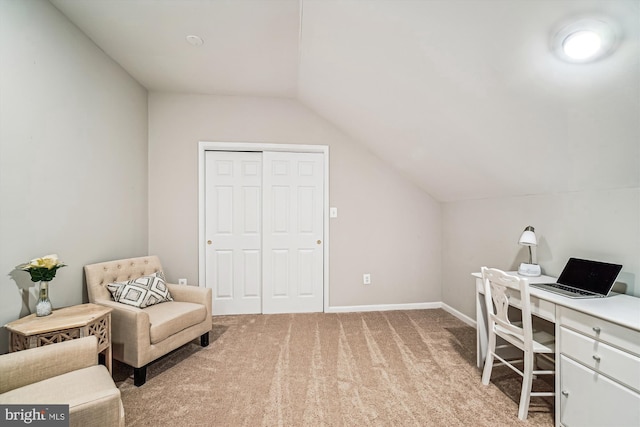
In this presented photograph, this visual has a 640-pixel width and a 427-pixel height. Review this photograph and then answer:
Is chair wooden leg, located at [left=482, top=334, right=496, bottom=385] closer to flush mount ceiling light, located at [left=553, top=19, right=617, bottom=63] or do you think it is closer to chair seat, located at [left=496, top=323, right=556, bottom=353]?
chair seat, located at [left=496, top=323, right=556, bottom=353]

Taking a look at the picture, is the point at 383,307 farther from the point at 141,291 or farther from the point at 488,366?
the point at 141,291

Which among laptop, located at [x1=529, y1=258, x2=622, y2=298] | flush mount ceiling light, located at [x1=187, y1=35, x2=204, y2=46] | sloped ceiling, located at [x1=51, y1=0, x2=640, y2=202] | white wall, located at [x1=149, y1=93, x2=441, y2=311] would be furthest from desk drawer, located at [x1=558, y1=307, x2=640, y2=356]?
flush mount ceiling light, located at [x1=187, y1=35, x2=204, y2=46]

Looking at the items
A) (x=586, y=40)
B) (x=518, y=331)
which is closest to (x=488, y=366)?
(x=518, y=331)

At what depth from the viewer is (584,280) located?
175 centimetres

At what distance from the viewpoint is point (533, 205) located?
229 centimetres

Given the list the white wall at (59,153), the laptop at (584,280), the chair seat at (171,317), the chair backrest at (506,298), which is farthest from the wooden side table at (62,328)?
the laptop at (584,280)

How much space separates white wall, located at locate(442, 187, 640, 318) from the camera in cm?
167

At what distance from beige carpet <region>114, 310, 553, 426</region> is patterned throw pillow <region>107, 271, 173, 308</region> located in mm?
493

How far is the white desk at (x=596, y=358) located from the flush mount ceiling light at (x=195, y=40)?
118 inches

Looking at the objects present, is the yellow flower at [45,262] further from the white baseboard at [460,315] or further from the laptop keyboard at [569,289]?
the white baseboard at [460,315]

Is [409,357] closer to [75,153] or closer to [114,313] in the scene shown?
[114,313]

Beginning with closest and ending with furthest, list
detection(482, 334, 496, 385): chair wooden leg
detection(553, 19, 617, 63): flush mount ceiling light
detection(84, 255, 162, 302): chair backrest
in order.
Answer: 1. detection(553, 19, 617, 63): flush mount ceiling light
2. detection(482, 334, 496, 385): chair wooden leg
3. detection(84, 255, 162, 302): chair backrest

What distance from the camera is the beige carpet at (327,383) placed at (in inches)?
66.9

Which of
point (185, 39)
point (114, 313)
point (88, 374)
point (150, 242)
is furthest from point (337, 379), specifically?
point (185, 39)
